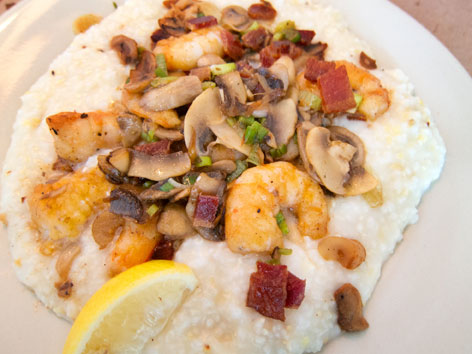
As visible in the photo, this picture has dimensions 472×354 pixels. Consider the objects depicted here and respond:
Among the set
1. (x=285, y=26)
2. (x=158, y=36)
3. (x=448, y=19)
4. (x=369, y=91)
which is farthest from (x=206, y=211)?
(x=448, y=19)

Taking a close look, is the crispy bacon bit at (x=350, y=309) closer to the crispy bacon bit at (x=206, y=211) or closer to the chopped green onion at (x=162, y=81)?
the crispy bacon bit at (x=206, y=211)

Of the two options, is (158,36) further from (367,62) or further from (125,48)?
(367,62)

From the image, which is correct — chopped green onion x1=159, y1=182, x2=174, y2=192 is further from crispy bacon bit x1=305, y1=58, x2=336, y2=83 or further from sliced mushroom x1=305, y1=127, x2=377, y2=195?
crispy bacon bit x1=305, y1=58, x2=336, y2=83

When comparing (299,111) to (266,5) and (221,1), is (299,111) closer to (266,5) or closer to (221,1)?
(266,5)

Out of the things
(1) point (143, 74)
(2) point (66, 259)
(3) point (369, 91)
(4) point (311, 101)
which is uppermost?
(3) point (369, 91)

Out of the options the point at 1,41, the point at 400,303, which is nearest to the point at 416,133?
the point at 400,303
